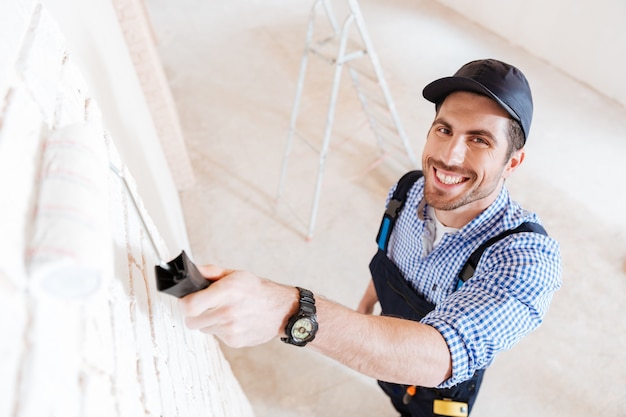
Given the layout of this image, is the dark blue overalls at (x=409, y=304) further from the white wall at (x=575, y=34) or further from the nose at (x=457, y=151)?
the white wall at (x=575, y=34)

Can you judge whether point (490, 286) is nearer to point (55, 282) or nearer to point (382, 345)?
point (382, 345)

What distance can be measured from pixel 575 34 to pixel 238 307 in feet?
14.5

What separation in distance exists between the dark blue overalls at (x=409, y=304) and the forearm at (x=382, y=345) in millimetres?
355

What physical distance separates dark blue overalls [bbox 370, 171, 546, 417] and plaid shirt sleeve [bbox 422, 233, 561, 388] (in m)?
0.14

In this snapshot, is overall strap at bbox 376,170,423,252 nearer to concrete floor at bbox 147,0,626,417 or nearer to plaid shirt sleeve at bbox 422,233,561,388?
plaid shirt sleeve at bbox 422,233,561,388

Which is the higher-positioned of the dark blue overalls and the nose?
the nose

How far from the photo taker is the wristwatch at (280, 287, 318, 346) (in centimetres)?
95

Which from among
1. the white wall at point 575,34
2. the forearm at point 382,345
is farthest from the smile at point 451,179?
the white wall at point 575,34

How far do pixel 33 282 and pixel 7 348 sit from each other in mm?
57

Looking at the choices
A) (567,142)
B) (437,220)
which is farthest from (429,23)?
(437,220)

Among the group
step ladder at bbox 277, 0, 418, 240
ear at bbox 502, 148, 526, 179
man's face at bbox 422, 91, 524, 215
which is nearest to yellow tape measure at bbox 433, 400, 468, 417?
man's face at bbox 422, 91, 524, 215

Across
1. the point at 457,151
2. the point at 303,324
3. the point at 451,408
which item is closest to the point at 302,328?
the point at 303,324

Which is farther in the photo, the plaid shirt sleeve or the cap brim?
the cap brim

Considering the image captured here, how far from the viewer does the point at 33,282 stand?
0.41 metres
